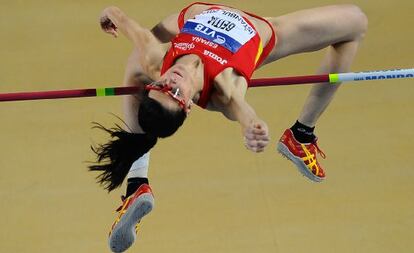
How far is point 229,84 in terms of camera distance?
2648 mm

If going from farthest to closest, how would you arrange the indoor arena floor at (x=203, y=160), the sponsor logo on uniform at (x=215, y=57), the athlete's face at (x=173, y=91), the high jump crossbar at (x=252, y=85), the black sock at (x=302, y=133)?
1. the indoor arena floor at (x=203, y=160)
2. the black sock at (x=302, y=133)
3. the high jump crossbar at (x=252, y=85)
4. the sponsor logo on uniform at (x=215, y=57)
5. the athlete's face at (x=173, y=91)

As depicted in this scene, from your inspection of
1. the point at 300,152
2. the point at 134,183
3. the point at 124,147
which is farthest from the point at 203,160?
the point at 124,147

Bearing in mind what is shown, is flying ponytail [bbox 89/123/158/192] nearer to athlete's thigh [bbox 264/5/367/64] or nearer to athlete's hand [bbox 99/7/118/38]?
athlete's hand [bbox 99/7/118/38]

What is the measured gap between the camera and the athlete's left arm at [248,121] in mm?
2389

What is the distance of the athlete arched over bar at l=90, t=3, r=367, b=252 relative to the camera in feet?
8.39

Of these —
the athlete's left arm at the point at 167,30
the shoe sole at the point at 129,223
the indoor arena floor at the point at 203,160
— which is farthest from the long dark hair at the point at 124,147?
the indoor arena floor at the point at 203,160

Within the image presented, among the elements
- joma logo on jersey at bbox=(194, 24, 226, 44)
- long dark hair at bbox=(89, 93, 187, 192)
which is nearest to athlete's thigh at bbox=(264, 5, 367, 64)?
joma logo on jersey at bbox=(194, 24, 226, 44)

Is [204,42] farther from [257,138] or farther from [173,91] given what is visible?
[257,138]

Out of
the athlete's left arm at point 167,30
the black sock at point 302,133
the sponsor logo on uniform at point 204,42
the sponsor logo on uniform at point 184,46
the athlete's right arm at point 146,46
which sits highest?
the sponsor logo on uniform at point 204,42

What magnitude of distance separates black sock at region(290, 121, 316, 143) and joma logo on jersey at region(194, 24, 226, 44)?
1.90 feet

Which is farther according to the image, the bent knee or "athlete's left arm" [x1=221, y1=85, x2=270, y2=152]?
the bent knee

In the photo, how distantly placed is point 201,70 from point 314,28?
467mm

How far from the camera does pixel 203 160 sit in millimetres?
3764

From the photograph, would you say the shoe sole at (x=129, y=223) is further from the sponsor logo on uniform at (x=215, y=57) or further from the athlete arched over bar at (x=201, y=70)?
the sponsor logo on uniform at (x=215, y=57)
